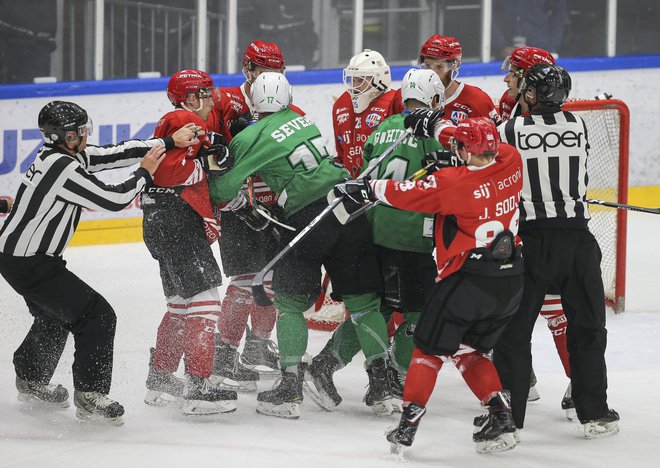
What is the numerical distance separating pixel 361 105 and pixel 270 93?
2.21ft

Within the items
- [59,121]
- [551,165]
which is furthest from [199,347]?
[551,165]

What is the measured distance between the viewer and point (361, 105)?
4.77 m

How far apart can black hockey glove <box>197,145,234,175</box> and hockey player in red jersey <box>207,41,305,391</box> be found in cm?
33

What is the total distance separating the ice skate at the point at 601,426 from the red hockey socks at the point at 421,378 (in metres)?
0.65

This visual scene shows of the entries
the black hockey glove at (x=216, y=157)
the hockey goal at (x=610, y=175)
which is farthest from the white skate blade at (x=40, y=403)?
the hockey goal at (x=610, y=175)

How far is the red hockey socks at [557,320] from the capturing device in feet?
13.8

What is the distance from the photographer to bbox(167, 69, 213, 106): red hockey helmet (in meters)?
4.27

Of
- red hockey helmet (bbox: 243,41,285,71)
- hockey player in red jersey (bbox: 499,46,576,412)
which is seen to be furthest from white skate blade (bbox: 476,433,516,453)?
red hockey helmet (bbox: 243,41,285,71)

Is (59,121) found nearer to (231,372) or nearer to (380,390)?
(231,372)

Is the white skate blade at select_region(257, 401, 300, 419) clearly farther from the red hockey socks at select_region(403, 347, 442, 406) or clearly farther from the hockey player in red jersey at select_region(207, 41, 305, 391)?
the red hockey socks at select_region(403, 347, 442, 406)

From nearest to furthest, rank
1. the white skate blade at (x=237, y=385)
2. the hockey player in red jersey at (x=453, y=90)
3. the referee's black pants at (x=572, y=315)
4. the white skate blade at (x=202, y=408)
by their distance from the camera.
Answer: the referee's black pants at (x=572, y=315) < the white skate blade at (x=202, y=408) < the white skate blade at (x=237, y=385) < the hockey player in red jersey at (x=453, y=90)

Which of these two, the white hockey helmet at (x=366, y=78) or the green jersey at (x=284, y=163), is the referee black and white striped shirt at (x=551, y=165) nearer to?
the green jersey at (x=284, y=163)

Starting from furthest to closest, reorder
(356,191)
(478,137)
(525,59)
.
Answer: (525,59), (356,191), (478,137)

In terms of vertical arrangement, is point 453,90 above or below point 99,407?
above
